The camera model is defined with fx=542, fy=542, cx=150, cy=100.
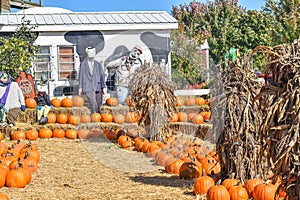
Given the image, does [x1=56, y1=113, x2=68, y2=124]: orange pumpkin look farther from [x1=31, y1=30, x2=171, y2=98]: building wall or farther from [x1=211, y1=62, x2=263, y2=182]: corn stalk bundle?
[x1=211, y1=62, x2=263, y2=182]: corn stalk bundle

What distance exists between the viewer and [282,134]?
3801mm

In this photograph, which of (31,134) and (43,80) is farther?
(43,80)

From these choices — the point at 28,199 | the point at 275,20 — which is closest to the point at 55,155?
the point at 28,199

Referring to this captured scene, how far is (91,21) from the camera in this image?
16203 mm

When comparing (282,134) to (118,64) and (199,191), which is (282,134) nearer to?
(199,191)

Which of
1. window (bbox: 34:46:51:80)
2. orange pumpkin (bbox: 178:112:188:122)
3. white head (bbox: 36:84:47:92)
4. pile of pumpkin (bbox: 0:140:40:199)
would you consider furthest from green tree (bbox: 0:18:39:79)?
pile of pumpkin (bbox: 0:140:40:199)

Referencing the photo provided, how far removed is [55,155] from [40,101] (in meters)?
3.79

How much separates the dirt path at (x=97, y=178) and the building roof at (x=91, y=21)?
19.2 feet

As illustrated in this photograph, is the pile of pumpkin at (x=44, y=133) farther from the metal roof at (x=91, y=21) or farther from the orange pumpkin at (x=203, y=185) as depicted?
the orange pumpkin at (x=203, y=185)

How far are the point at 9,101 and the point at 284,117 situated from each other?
8.77 m

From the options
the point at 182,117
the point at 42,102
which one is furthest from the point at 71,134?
the point at 182,117

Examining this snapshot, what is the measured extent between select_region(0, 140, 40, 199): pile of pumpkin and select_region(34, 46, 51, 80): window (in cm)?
657

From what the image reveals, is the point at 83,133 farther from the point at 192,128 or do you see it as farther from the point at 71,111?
the point at 192,128

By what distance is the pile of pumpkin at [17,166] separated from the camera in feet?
22.7
